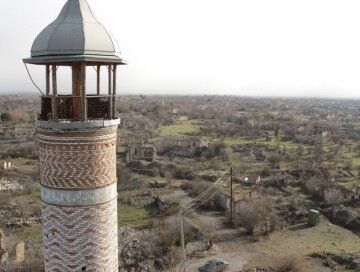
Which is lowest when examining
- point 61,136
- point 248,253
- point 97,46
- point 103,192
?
point 248,253

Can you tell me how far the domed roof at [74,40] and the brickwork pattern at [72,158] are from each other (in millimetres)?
1155

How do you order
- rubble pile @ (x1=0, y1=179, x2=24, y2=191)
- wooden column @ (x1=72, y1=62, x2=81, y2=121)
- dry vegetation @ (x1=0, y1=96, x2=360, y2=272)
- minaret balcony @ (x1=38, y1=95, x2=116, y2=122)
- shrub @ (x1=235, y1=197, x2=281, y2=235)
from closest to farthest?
minaret balcony @ (x1=38, y1=95, x2=116, y2=122)
wooden column @ (x1=72, y1=62, x2=81, y2=121)
dry vegetation @ (x1=0, y1=96, x2=360, y2=272)
shrub @ (x1=235, y1=197, x2=281, y2=235)
rubble pile @ (x1=0, y1=179, x2=24, y2=191)

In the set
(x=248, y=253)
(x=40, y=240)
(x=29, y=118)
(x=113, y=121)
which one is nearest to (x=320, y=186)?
(x=248, y=253)

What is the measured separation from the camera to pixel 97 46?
19.8 feet

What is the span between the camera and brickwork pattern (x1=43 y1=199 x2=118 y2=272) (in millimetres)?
6094

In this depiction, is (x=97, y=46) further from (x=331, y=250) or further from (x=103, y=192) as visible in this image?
(x=331, y=250)

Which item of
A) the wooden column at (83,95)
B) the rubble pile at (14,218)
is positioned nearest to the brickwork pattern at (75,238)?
the wooden column at (83,95)

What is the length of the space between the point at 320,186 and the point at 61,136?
25040 millimetres

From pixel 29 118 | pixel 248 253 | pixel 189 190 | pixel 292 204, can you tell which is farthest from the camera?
pixel 29 118

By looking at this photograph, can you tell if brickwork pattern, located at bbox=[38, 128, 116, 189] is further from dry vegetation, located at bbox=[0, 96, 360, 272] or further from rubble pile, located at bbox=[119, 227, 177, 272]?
dry vegetation, located at bbox=[0, 96, 360, 272]

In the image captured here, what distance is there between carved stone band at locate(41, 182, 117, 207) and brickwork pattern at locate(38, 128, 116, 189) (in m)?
0.08

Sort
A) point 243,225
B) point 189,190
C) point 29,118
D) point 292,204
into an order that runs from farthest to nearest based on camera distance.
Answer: point 29,118 < point 189,190 < point 292,204 < point 243,225

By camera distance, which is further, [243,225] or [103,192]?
[243,225]

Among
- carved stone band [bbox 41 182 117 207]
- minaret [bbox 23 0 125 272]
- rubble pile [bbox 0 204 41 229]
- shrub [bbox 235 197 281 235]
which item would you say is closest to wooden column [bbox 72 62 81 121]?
minaret [bbox 23 0 125 272]
